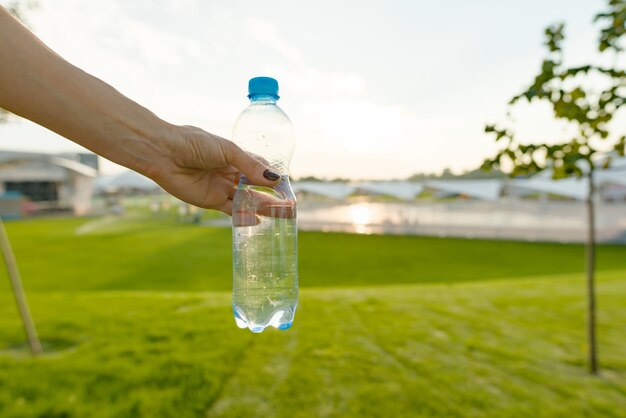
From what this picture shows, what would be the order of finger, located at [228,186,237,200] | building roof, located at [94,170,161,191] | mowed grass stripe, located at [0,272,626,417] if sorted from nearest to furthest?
finger, located at [228,186,237,200] < mowed grass stripe, located at [0,272,626,417] < building roof, located at [94,170,161,191]

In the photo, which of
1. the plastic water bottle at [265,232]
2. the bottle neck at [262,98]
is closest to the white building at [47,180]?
the plastic water bottle at [265,232]

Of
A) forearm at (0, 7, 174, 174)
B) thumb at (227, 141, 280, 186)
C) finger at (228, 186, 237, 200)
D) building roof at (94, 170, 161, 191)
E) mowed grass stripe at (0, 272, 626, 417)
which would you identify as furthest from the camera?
building roof at (94, 170, 161, 191)

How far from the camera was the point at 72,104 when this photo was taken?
1.24 metres

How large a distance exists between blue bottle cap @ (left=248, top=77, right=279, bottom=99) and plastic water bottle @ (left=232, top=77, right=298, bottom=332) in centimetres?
32

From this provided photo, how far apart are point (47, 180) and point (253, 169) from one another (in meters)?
35.5

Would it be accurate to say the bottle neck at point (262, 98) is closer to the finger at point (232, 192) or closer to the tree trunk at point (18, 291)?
the finger at point (232, 192)

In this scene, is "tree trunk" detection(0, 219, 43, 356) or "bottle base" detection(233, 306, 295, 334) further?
"tree trunk" detection(0, 219, 43, 356)

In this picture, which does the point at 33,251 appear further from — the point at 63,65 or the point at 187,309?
the point at 63,65

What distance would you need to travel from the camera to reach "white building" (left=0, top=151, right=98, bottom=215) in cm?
2891

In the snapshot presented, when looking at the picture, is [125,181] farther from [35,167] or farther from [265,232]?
[265,232]

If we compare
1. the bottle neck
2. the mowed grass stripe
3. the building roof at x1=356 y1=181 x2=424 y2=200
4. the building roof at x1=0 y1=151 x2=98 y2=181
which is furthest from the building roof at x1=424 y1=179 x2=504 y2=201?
the bottle neck

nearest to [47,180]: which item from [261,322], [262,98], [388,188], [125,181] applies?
[125,181]

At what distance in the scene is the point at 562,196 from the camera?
27094mm

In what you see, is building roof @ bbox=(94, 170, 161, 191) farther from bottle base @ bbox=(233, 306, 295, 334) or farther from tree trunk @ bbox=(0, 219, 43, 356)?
bottle base @ bbox=(233, 306, 295, 334)
